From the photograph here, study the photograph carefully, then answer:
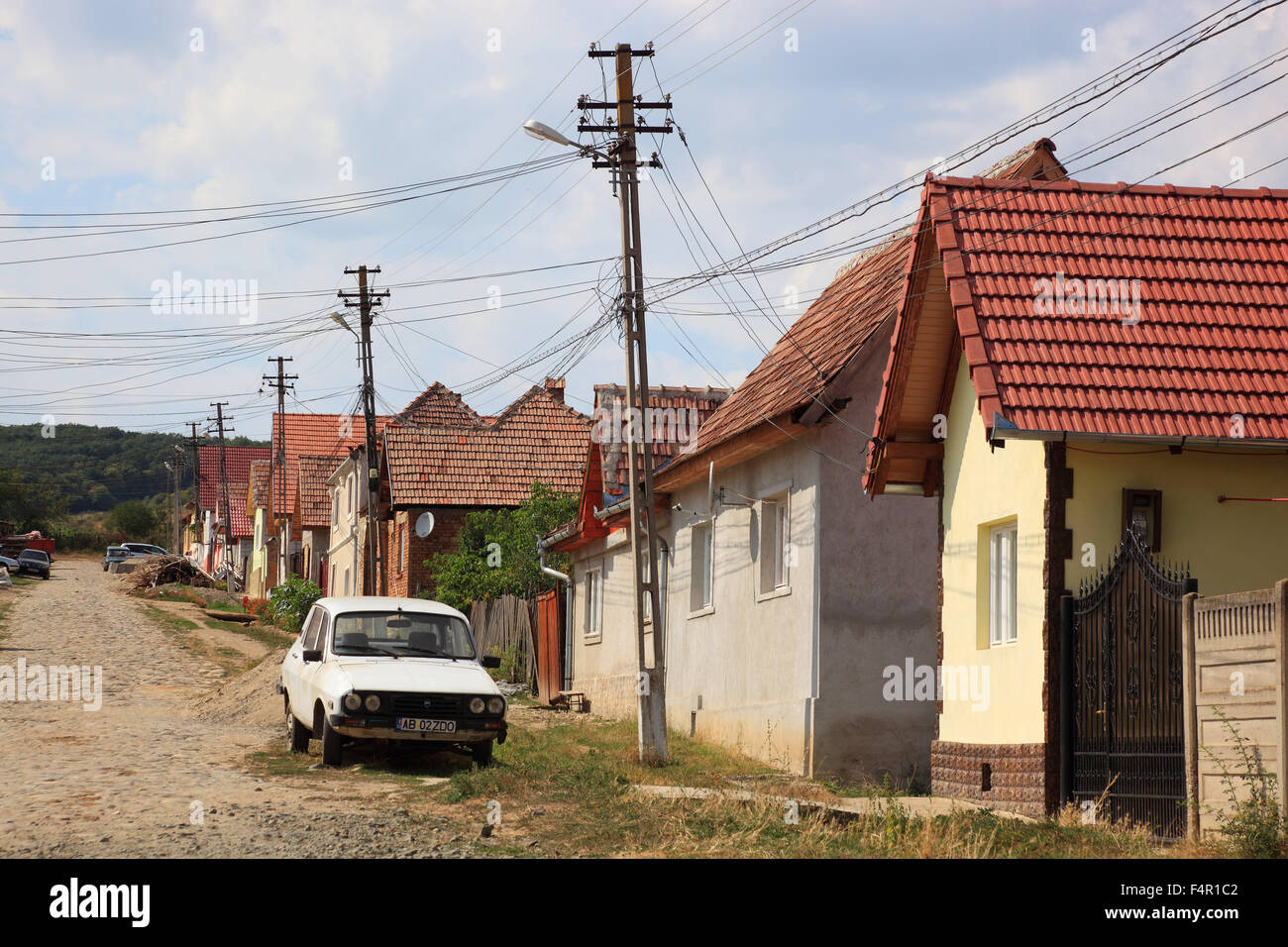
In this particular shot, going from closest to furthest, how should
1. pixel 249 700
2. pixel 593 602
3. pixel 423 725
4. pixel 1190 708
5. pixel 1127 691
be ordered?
pixel 1190 708 → pixel 1127 691 → pixel 423 725 → pixel 249 700 → pixel 593 602

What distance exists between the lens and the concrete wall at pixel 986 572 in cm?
1182

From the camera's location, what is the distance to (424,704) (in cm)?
1365

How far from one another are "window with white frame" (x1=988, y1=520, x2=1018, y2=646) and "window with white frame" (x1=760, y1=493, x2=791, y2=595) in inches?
184

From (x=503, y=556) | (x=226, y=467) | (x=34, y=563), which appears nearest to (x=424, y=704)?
(x=503, y=556)

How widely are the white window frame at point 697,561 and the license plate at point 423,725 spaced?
266 inches

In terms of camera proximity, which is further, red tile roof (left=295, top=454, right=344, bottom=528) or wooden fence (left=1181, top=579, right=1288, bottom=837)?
red tile roof (left=295, top=454, right=344, bottom=528)

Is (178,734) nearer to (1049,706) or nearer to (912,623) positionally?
(912,623)

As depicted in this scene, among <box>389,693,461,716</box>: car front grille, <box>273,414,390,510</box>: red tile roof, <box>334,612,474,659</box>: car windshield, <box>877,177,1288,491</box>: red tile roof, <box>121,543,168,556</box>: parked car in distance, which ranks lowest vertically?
<box>389,693,461,716</box>: car front grille

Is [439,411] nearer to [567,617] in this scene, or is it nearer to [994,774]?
[567,617]

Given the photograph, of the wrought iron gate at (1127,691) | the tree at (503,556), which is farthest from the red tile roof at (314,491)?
the wrought iron gate at (1127,691)

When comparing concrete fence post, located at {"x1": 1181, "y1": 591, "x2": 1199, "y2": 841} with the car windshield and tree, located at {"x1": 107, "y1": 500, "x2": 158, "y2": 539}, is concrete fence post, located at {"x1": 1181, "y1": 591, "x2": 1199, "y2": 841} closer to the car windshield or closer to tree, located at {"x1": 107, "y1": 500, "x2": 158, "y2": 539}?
the car windshield

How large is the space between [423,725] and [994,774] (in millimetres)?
5308

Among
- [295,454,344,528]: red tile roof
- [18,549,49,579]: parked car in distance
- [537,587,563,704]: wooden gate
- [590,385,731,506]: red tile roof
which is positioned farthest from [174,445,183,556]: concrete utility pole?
[590,385,731,506]: red tile roof

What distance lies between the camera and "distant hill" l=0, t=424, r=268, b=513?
131 meters
